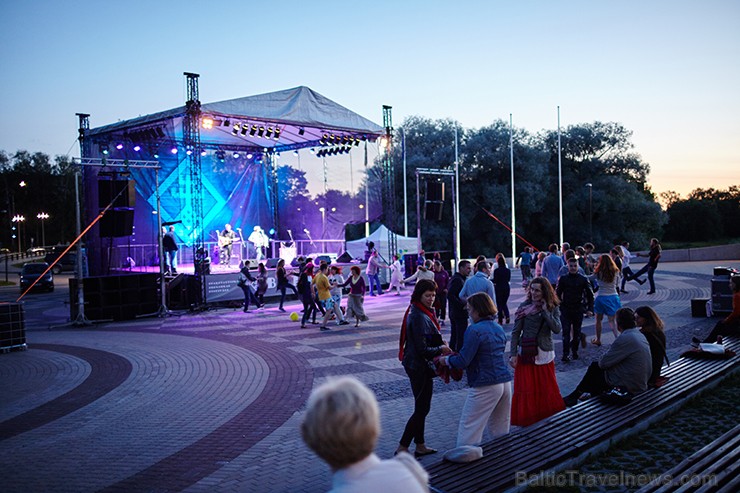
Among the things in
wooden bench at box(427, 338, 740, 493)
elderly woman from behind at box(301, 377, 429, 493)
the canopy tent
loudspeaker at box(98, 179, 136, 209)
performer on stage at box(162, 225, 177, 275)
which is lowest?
wooden bench at box(427, 338, 740, 493)

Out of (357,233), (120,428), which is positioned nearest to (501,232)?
(357,233)

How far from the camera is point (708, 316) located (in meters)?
13.9

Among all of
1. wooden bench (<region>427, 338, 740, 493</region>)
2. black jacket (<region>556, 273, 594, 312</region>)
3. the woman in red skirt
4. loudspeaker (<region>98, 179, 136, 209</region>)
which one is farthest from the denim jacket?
loudspeaker (<region>98, 179, 136, 209</region>)

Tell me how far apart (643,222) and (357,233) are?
73.8 ft

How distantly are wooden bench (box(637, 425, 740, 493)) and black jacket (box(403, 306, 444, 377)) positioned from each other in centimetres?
202

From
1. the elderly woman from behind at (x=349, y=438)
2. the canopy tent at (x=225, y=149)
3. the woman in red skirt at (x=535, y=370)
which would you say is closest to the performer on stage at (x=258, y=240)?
the canopy tent at (x=225, y=149)

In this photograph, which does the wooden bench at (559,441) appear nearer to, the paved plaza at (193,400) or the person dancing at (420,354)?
the person dancing at (420,354)

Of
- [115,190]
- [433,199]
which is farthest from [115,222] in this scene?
[433,199]

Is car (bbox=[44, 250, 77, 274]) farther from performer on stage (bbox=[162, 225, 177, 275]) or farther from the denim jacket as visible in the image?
the denim jacket

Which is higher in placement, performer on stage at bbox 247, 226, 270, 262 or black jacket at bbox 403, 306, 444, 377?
performer on stage at bbox 247, 226, 270, 262

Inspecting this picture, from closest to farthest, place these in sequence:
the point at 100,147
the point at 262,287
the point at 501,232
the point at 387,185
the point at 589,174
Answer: the point at 262,287 < the point at 100,147 < the point at 387,185 < the point at 501,232 < the point at 589,174

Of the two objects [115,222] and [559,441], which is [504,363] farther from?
[115,222]

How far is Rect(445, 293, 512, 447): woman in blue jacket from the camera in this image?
201 inches

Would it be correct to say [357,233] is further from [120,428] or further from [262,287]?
[120,428]
